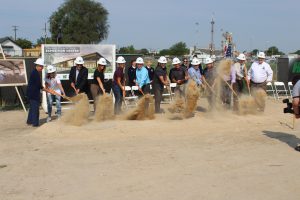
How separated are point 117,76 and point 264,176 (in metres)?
6.94

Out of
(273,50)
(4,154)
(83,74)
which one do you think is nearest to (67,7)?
(273,50)

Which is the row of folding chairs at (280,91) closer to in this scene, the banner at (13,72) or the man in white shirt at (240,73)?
the man in white shirt at (240,73)

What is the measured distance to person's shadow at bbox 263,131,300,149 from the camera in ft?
32.0

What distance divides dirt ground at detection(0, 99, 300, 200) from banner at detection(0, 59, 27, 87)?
3.04 m

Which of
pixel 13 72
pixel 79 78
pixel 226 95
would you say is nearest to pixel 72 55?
pixel 13 72

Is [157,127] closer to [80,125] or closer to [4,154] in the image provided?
[80,125]

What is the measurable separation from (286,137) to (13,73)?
9523mm

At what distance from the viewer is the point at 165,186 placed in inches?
259

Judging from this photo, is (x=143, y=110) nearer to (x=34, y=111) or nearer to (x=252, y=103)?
(x=34, y=111)

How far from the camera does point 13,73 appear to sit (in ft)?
51.5

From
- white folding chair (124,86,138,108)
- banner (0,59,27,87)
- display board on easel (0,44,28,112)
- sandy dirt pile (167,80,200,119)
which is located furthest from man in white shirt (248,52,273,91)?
banner (0,59,27,87)

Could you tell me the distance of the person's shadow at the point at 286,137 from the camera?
9.76 meters

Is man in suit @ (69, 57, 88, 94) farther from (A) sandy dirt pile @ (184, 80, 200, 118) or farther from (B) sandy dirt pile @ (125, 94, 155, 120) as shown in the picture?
(A) sandy dirt pile @ (184, 80, 200, 118)

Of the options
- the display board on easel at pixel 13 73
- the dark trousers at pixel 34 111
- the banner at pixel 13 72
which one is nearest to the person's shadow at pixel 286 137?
the dark trousers at pixel 34 111
